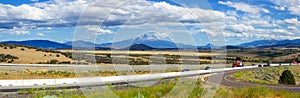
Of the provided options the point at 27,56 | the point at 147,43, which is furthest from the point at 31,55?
the point at 147,43

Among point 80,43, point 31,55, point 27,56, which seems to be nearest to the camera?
point 80,43

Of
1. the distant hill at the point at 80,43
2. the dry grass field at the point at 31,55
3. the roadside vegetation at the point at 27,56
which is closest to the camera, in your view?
the distant hill at the point at 80,43

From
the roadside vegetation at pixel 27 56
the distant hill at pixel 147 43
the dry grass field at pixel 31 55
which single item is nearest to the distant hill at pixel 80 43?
the distant hill at pixel 147 43

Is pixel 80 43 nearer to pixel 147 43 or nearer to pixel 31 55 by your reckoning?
pixel 147 43

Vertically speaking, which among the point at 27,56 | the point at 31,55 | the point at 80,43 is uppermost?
the point at 31,55

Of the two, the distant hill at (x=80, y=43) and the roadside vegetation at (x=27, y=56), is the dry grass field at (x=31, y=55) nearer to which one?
the roadside vegetation at (x=27, y=56)

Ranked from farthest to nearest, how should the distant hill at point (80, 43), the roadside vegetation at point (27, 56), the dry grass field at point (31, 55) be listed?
the dry grass field at point (31, 55)
the roadside vegetation at point (27, 56)
the distant hill at point (80, 43)

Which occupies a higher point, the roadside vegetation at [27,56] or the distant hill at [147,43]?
the roadside vegetation at [27,56]

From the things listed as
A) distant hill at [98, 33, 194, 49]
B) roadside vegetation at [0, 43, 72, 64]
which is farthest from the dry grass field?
distant hill at [98, 33, 194, 49]

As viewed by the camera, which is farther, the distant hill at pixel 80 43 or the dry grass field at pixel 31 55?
the dry grass field at pixel 31 55

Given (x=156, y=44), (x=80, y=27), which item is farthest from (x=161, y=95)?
(x=80, y=27)

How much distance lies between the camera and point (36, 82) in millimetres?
36594

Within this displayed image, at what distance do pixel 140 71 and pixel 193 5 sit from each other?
137 feet

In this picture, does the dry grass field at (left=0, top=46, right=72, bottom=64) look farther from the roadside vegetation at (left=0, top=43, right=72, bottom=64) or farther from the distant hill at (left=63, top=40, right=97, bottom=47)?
the distant hill at (left=63, top=40, right=97, bottom=47)
